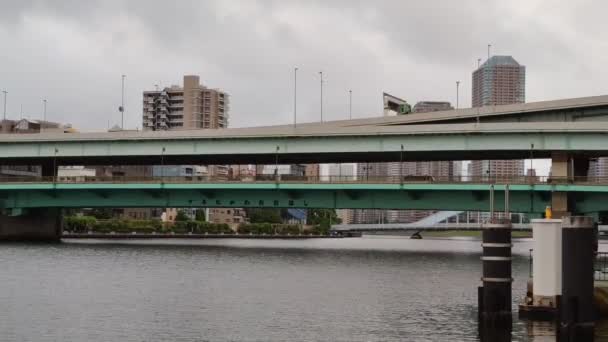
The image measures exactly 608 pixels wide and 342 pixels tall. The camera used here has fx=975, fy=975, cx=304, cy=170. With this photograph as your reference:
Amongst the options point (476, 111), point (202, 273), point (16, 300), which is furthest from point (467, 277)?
point (476, 111)

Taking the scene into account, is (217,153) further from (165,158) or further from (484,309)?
(484,309)

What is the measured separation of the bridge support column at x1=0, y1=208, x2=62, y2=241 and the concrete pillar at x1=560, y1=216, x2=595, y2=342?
320ft

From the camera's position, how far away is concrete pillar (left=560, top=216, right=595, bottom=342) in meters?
32.7

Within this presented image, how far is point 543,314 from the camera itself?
39.4 m

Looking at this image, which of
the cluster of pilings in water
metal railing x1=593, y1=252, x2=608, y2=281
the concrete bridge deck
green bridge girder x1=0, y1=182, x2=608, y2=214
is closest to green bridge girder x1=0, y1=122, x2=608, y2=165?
the concrete bridge deck

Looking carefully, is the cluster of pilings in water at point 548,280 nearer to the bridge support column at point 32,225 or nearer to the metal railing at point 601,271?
the metal railing at point 601,271

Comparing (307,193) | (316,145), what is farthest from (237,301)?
(307,193)

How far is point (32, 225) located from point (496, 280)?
98421mm

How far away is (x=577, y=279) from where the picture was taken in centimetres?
3269

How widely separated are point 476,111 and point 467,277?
40077 mm

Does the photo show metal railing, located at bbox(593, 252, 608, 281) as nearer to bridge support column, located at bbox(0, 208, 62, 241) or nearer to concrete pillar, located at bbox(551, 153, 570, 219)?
concrete pillar, located at bbox(551, 153, 570, 219)

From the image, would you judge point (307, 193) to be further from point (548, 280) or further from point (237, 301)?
point (548, 280)

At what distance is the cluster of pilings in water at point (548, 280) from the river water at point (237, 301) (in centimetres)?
98

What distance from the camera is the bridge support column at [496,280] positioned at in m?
37.3
